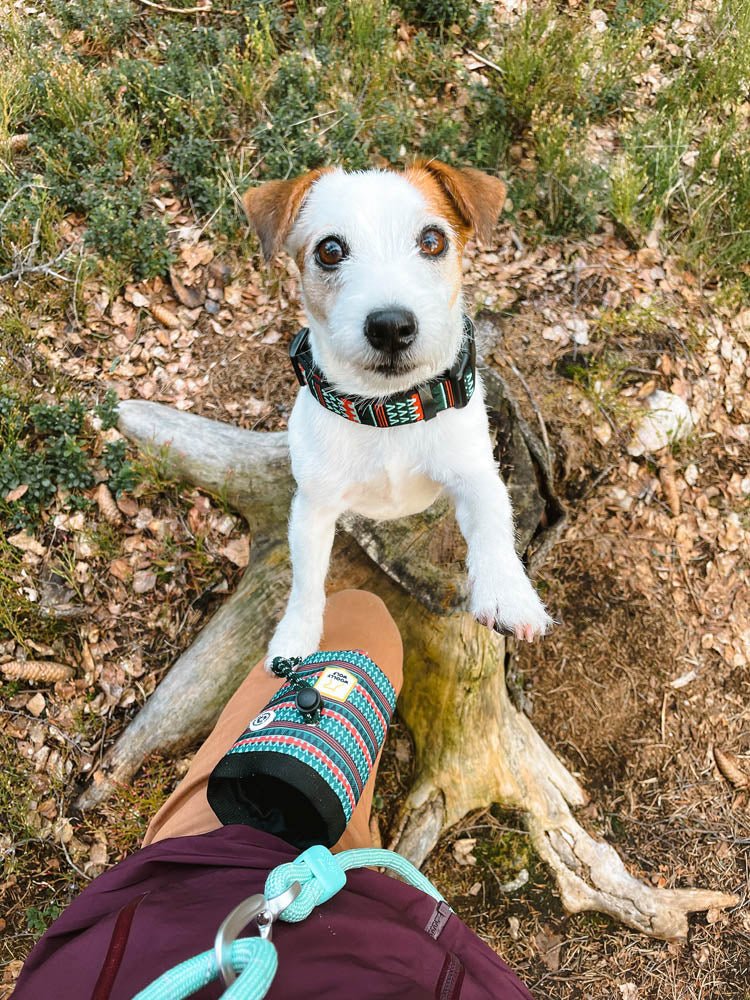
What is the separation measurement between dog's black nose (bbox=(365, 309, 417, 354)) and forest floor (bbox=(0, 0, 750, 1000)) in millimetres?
1642

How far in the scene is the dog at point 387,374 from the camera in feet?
7.38

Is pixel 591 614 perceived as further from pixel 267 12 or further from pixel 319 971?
pixel 267 12

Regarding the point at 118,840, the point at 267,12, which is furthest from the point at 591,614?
the point at 267,12

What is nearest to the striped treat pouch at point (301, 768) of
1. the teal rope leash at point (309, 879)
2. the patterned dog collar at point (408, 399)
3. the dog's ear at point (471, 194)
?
the teal rope leash at point (309, 879)

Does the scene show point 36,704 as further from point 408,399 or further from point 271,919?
point 271,919

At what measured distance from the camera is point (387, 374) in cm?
230

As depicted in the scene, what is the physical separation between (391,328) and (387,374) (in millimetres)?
221

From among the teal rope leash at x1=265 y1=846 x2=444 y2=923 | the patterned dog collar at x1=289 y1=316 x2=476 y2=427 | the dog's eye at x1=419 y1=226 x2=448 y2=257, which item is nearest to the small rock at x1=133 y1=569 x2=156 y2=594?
the patterned dog collar at x1=289 y1=316 x2=476 y2=427

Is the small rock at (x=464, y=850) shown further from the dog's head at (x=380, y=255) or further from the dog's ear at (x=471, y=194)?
the dog's ear at (x=471, y=194)

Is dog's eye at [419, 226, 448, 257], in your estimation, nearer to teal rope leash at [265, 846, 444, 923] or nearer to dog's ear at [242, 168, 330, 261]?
dog's ear at [242, 168, 330, 261]

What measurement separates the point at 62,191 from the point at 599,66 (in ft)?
13.5

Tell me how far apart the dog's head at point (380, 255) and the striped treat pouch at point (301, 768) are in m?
1.16

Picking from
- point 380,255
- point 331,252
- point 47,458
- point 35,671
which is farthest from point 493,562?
point 47,458

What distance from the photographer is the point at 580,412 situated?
12.6ft
